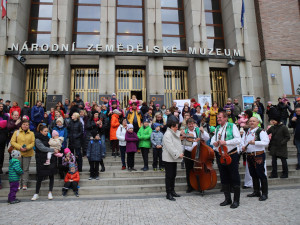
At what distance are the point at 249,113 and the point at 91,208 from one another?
240 inches

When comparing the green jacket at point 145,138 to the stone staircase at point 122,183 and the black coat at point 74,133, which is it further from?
the black coat at point 74,133

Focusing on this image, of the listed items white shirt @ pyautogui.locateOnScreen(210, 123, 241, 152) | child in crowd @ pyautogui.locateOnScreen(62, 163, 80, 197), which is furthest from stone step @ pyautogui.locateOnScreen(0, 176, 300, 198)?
white shirt @ pyautogui.locateOnScreen(210, 123, 241, 152)

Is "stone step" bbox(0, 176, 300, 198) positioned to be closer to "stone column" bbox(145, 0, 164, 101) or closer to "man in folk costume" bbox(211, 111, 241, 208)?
"man in folk costume" bbox(211, 111, 241, 208)

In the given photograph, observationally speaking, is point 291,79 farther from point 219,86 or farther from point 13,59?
point 13,59

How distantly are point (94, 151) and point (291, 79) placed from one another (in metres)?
16.1

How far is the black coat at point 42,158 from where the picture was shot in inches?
233

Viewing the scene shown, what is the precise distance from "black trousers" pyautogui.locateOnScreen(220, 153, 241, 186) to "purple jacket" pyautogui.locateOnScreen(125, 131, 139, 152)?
3.25m

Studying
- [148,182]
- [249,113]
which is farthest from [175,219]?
[249,113]

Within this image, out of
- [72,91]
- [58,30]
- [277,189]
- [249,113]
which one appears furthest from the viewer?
[72,91]

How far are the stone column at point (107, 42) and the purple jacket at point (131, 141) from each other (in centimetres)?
738

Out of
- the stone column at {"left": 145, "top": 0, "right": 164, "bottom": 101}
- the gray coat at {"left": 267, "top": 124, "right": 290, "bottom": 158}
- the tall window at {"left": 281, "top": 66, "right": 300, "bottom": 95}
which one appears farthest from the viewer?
the tall window at {"left": 281, "top": 66, "right": 300, "bottom": 95}

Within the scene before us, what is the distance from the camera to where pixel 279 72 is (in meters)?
15.9

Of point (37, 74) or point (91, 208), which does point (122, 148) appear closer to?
point (91, 208)

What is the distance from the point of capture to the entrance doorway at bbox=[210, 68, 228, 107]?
1675 centimetres
